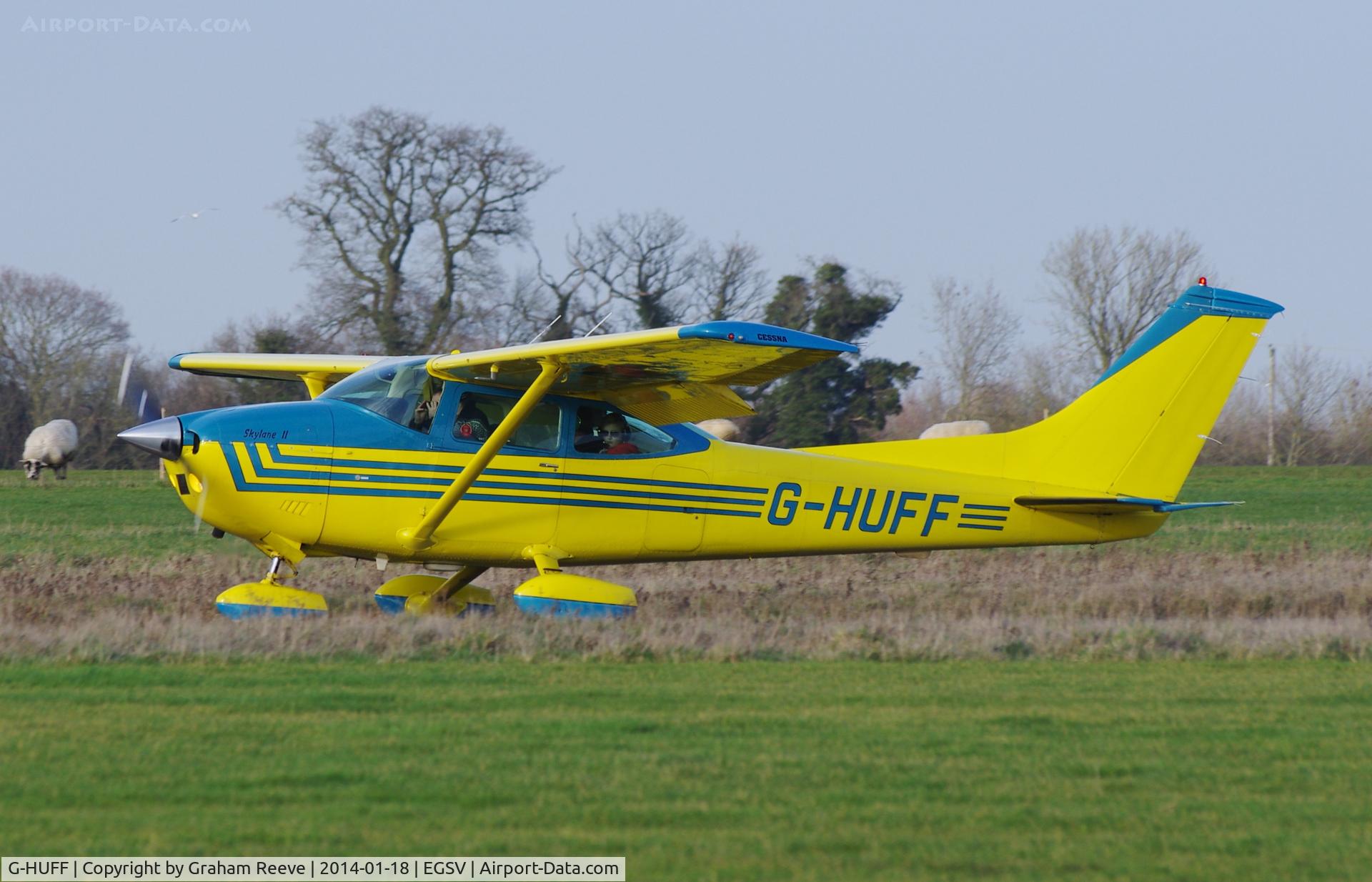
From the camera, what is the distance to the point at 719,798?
5363 millimetres

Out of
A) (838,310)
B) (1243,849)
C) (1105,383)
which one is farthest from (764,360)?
(838,310)

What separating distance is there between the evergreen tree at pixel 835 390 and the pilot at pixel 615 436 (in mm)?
33149

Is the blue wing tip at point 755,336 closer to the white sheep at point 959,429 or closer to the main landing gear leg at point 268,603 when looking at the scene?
the main landing gear leg at point 268,603

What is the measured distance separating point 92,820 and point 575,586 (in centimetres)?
613

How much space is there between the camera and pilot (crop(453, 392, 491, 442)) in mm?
11172

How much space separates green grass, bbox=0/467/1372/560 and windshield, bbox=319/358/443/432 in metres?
2.92

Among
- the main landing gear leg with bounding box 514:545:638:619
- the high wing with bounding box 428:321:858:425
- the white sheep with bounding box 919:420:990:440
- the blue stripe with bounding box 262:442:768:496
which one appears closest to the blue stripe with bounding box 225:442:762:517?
the blue stripe with bounding box 262:442:768:496

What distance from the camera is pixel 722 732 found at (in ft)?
21.9

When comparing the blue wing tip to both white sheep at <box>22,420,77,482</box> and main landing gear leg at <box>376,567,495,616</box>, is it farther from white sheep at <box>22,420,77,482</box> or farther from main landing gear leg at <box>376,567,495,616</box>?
white sheep at <box>22,420,77,482</box>

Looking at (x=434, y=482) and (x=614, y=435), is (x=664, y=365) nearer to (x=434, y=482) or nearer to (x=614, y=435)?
(x=614, y=435)

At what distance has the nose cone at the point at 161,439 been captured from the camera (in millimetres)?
10398

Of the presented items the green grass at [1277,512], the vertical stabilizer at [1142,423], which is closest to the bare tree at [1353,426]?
the green grass at [1277,512]

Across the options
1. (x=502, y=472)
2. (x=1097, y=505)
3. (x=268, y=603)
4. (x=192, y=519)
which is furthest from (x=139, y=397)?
(x=192, y=519)

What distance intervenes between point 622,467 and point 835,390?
35.3 metres
